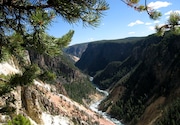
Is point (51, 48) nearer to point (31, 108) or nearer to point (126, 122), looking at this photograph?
point (31, 108)

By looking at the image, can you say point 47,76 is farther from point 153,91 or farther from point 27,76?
point 153,91

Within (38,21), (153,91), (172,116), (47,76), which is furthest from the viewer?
(153,91)

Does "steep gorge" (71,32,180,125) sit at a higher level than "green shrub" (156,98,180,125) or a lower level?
lower

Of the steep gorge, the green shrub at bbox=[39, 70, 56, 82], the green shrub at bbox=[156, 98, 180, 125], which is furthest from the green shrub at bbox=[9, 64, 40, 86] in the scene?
the steep gorge

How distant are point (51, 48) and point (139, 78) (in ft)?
530

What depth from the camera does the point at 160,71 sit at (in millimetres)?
144875

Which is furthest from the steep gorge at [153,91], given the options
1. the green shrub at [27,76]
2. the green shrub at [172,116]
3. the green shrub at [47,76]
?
the green shrub at [27,76]

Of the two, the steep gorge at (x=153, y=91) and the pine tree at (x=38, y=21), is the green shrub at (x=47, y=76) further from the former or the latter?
the steep gorge at (x=153, y=91)

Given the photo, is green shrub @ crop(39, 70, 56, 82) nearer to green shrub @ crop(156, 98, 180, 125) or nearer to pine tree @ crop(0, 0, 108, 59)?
pine tree @ crop(0, 0, 108, 59)

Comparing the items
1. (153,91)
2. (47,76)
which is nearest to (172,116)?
(153,91)

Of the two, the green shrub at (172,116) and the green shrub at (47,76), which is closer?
the green shrub at (47,76)

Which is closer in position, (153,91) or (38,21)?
(38,21)

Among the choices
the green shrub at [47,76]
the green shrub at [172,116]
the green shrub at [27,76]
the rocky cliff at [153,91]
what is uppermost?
the green shrub at [27,76]

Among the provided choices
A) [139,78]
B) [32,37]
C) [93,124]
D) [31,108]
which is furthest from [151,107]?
[32,37]
